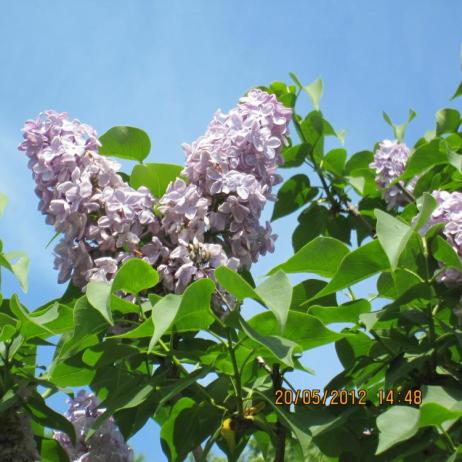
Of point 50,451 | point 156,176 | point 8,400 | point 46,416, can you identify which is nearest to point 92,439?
point 50,451

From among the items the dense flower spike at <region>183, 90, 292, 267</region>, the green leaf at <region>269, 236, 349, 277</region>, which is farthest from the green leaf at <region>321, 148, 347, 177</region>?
the green leaf at <region>269, 236, 349, 277</region>

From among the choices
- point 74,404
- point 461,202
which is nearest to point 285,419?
point 461,202

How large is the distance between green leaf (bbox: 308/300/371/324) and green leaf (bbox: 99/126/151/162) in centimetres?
64

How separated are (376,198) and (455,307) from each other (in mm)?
1207

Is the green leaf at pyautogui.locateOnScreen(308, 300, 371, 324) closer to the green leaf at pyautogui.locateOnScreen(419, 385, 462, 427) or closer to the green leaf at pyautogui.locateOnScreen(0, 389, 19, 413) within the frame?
the green leaf at pyautogui.locateOnScreen(419, 385, 462, 427)

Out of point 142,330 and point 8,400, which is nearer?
point 142,330

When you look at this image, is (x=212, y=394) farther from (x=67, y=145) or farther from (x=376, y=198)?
(x=376, y=198)

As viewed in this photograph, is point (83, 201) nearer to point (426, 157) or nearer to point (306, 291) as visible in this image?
point (306, 291)

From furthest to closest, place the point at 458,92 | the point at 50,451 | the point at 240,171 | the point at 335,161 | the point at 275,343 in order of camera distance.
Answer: the point at 335,161, the point at 458,92, the point at 50,451, the point at 240,171, the point at 275,343

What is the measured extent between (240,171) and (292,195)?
2.76ft

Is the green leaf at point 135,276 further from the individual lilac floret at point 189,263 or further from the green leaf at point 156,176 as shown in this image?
the green leaf at point 156,176

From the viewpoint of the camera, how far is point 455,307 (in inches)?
69.9

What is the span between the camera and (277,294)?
1.40m

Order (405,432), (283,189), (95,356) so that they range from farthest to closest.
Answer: (283,189) → (95,356) → (405,432)
